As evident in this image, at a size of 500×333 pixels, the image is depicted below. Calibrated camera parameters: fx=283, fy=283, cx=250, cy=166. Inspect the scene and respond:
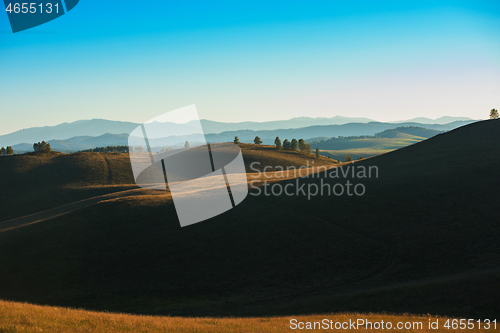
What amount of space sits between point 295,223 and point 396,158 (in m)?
39.3

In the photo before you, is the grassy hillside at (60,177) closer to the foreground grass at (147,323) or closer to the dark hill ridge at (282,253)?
the dark hill ridge at (282,253)

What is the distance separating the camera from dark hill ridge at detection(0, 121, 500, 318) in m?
22.0

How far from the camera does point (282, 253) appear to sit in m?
30.5

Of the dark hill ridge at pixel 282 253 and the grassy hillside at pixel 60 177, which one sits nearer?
the dark hill ridge at pixel 282 253

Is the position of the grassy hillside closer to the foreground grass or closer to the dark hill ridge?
the dark hill ridge

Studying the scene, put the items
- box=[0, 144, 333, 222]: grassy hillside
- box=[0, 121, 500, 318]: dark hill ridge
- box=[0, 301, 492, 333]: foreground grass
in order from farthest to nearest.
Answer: box=[0, 144, 333, 222]: grassy hillside < box=[0, 121, 500, 318]: dark hill ridge < box=[0, 301, 492, 333]: foreground grass

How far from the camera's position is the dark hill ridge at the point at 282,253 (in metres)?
22.0

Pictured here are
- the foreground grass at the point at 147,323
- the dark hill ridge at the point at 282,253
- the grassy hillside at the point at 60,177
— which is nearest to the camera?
the foreground grass at the point at 147,323

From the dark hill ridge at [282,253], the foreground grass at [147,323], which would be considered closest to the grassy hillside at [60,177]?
the dark hill ridge at [282,253]

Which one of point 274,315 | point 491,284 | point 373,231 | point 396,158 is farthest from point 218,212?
point 396,158

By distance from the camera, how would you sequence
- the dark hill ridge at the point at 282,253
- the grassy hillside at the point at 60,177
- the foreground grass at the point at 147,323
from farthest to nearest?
1. the grassy hillside at the point at 60,177
2. the dark hill ridge at the point at 282,253
3. the foreground grass at the point at 147,323

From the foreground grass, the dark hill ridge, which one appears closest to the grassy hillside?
the dark hill ridge

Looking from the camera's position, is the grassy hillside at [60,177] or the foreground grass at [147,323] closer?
the foreground grass at [147,323]

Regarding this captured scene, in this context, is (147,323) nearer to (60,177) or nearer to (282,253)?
(282,253)
